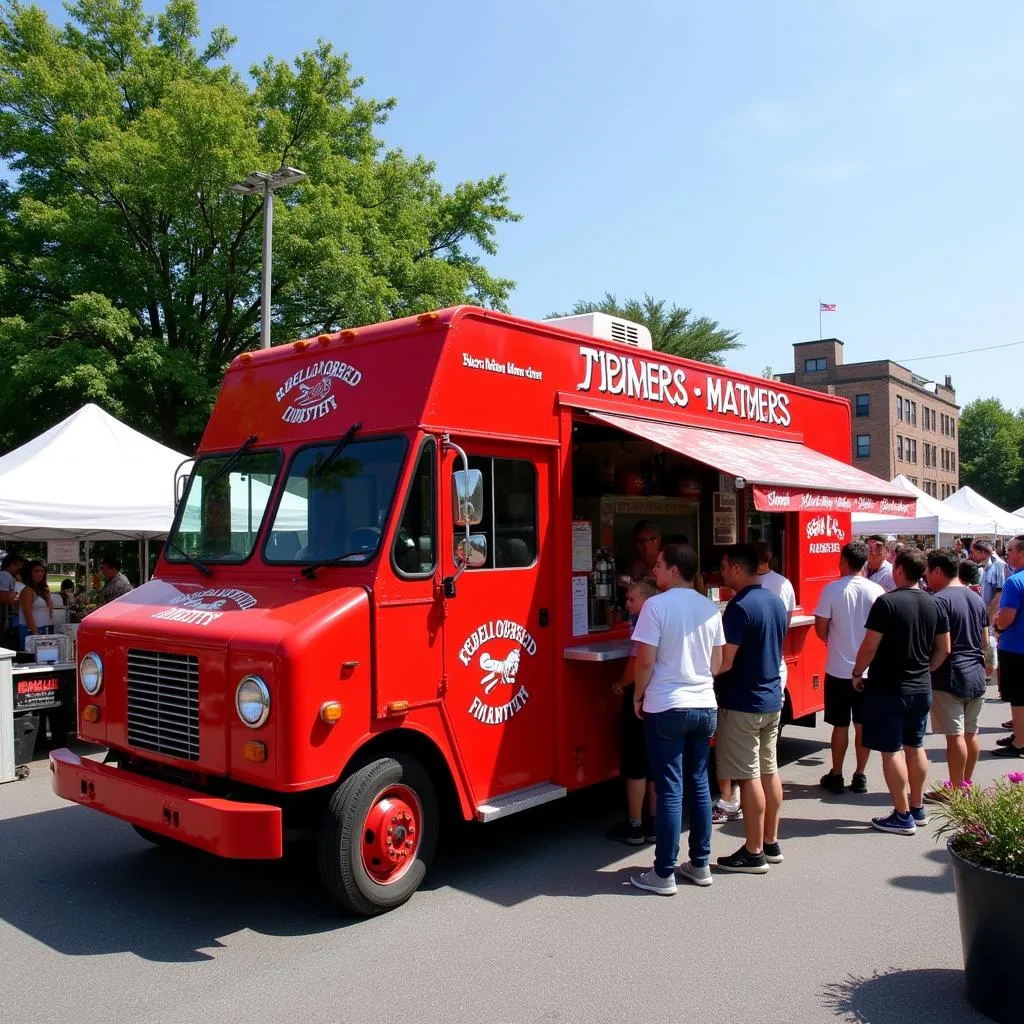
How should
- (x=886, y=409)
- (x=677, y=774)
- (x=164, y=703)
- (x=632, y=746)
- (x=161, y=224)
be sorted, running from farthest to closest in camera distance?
1. (x=886, y=409)
2. (x=161, y=224)
3. (x=632, y=746)
4. (x=677, y=774)
5. (x=164, y=703)

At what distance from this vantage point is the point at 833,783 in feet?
23.2

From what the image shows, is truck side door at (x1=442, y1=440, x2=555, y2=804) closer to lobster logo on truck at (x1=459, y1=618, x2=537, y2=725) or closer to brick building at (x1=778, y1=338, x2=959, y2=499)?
lobster logo on truck at (x1=459, y1=618, x2=537, y2=725)

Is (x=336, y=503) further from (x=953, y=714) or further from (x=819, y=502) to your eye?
(x=953, y=714)

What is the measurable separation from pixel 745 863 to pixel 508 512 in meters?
2.48

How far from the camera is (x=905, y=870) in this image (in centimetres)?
540

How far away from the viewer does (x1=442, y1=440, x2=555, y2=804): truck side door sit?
5.04 meters

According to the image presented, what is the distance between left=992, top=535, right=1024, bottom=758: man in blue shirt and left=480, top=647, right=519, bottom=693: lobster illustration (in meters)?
4.95

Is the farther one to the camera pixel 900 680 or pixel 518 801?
pixel 900 680

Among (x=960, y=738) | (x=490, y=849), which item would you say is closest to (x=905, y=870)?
(x=960, y=738)

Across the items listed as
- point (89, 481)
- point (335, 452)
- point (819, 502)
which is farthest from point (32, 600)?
point (819, 502)

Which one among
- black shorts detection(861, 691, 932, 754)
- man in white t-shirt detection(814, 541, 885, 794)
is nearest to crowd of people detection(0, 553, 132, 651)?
man in white t-shirt detection(814, 541, 885, 794)

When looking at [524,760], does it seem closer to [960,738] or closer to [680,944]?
[680,944]

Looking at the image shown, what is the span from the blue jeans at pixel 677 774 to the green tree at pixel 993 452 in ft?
243

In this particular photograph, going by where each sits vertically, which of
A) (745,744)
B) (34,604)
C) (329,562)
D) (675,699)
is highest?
(329,562)
